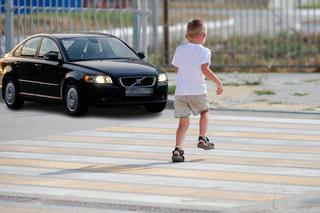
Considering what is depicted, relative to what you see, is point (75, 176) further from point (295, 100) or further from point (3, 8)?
point (3, 8)

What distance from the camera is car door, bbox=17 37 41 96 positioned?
19.2m

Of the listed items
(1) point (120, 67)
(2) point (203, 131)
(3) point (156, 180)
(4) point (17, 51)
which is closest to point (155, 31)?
(4) point (17, 51)

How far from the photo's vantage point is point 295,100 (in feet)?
64.9

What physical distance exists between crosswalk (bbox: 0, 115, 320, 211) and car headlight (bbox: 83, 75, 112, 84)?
33.4 inches

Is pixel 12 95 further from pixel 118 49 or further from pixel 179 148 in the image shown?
pixel 179 148

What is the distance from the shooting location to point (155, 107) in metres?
18.5

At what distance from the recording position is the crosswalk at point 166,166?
36.9 ft

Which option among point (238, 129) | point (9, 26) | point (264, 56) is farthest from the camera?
point (264, 56)

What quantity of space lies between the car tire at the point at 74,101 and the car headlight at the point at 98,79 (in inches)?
9.7

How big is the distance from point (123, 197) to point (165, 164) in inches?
A: 87.6

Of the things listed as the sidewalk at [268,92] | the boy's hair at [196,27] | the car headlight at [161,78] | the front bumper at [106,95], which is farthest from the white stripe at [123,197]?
the sidewalk at [268,92]

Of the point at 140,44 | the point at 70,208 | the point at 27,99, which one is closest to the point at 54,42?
the point at 27,99

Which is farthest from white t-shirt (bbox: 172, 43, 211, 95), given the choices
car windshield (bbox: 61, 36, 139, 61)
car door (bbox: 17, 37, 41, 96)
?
car door (bbox: 17, 37, 41, 96)

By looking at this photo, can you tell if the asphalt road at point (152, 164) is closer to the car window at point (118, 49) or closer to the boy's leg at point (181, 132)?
the boy's leg at point (181, 132)
